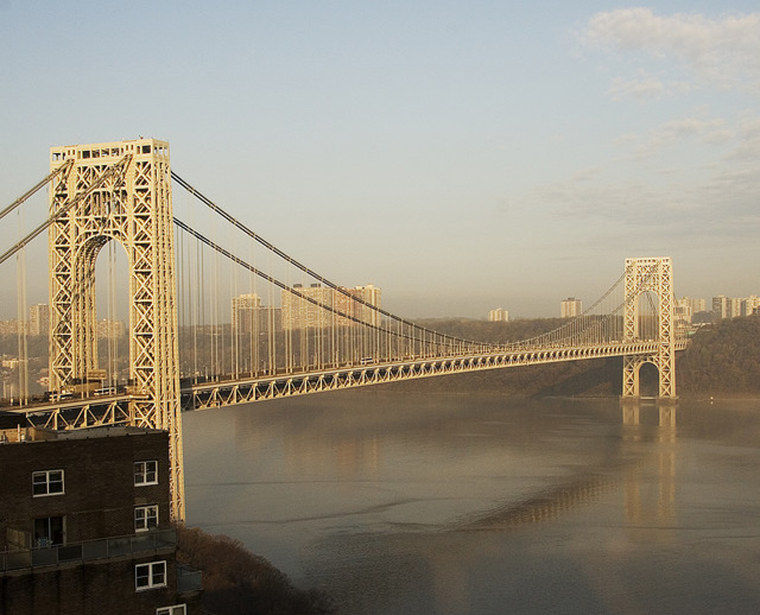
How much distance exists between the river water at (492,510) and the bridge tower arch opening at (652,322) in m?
17.2

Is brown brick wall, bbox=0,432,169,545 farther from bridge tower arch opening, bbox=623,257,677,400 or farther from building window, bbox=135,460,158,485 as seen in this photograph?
bridge tower arch opening, bbox=623,257,677,400

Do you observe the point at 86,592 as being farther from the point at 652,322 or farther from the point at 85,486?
the point at 652,322

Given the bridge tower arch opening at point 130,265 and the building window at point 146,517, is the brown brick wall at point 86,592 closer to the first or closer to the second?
the building window at point 146,517

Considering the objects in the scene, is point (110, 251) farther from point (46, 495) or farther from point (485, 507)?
point (46, 495)

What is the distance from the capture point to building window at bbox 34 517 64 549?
10734mm

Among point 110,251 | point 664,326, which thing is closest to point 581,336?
point 664,326

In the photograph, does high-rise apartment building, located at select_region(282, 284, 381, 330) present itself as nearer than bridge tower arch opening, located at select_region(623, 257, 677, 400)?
Yes

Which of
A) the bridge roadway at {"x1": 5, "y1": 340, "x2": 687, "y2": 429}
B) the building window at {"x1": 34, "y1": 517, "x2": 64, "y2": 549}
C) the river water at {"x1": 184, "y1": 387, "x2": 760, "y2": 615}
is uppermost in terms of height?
the bridge roadway at {"x1": 5, "y1": 340, "x2": 687, "y2": 429}

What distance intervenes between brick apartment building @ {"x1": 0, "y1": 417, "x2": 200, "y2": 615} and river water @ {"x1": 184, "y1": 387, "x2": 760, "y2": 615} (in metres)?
9.79

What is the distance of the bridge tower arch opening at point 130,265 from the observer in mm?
24609

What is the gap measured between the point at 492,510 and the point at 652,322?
54.2 m

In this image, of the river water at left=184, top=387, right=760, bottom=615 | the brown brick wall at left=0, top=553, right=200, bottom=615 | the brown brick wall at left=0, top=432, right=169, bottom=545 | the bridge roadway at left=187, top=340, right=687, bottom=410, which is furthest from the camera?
the bridge roadway at left=187, top=340, right=687, bottom=410

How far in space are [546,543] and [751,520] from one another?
7086mm

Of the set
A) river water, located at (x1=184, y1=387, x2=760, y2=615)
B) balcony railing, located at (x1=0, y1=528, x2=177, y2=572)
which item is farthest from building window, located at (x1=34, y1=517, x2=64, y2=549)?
river water, located at (x1=184, y1=387, x2=760, y2=615)
